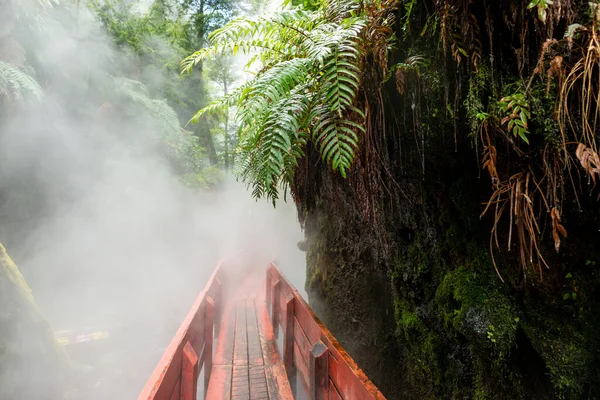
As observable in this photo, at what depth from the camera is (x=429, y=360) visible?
201 centimetres

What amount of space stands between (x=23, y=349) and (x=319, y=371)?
18.8 feet

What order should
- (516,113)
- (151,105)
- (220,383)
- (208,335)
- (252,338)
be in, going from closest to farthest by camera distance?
(516,113), (220,383), (208,335), (252,338), (151,105)

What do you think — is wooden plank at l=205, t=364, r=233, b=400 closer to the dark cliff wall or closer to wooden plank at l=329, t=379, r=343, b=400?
wooden plank at l=329, t=379, r=343, b=400

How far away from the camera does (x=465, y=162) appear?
1755 millimetres

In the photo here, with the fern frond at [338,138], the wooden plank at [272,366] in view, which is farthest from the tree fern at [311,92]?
the wooden plank at [272,366]

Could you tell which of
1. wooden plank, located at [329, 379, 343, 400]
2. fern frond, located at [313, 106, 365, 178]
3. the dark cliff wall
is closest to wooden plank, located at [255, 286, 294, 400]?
the dark cliff wall

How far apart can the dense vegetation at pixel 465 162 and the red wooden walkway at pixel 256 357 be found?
68cm

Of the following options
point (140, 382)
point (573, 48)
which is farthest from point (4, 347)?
point (573, 48)

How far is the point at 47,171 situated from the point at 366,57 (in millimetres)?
11113

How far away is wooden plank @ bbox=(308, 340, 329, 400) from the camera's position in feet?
6.60

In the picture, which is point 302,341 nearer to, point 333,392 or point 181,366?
point 333,392

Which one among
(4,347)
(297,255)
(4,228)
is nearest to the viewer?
(4,347)

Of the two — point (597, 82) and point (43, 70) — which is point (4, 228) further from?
point (597, 82)

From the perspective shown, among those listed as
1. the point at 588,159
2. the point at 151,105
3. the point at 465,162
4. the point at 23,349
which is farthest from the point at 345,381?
the point at 151,105
